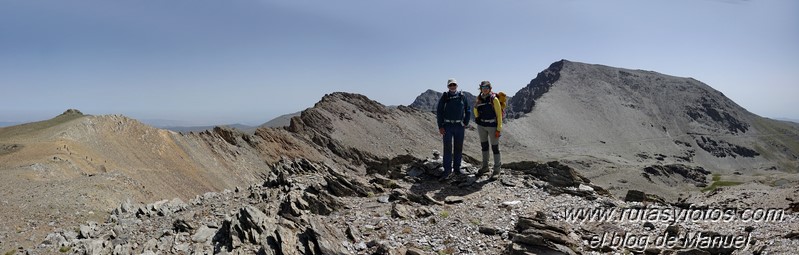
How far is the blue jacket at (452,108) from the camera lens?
16.6 meters

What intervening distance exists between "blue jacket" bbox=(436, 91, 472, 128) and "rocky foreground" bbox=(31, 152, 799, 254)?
2315 millimetres

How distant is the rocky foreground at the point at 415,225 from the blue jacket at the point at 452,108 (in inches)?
91.2

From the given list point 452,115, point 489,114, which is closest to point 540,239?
point 489,114

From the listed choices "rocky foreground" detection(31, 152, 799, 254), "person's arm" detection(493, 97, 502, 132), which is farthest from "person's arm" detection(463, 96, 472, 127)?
"rocky foreground" detection(31, 152, 799, 254)

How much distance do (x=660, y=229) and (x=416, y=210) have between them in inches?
274

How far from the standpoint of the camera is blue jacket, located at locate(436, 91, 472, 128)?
16641 mm

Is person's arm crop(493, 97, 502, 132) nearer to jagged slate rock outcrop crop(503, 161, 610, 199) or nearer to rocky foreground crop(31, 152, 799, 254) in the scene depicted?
rocky foreground crop(31, 152, 799, 254)

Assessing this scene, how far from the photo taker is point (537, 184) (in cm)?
1781

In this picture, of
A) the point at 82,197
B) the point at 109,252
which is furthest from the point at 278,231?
the point at 82,197

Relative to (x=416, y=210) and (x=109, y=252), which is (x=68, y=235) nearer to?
(x=109, y=252)

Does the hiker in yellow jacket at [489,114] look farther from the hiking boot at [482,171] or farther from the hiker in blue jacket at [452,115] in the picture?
the hiking boot at [482,171]

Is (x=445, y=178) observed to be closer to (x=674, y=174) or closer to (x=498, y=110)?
(x=498, y=110)

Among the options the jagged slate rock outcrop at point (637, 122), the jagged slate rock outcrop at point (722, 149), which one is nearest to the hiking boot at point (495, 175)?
the jagged slate rock outcrop at point (637, 122)

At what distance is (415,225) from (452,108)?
5421mm
